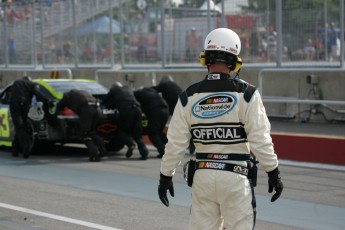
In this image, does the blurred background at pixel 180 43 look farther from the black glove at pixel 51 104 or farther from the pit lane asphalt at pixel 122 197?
the black glove at pixel 51 104

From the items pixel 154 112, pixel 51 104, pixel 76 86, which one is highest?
pixel 76 86

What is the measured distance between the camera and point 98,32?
23.6m

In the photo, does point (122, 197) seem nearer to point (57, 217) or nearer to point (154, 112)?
point (57, 217)

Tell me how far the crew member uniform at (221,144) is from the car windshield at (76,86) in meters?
10.3

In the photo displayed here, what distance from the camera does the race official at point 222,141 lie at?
5453 mm

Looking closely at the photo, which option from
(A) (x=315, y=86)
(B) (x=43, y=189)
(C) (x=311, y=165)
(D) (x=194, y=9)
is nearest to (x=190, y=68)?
(D) (x=194, y=9)

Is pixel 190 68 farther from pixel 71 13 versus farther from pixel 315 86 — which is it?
pixel 71 13

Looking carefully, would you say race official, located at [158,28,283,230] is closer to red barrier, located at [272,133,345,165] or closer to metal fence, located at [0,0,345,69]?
red barrier, located at [272,133,345,165]

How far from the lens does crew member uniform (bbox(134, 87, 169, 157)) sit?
603 inches

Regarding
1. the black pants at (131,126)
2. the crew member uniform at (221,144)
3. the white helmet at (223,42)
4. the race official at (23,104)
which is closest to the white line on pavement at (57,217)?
the crew member uniform at (221,144)

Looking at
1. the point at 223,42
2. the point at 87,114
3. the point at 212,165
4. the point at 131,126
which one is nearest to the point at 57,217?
the point at 212,165

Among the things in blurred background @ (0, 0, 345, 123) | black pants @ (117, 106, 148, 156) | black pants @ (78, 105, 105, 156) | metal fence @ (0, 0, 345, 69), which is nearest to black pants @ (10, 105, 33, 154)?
black pants @ (78, 105, 105, 156)

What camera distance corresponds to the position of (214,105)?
5.61 m

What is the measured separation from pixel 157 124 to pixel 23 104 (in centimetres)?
250
